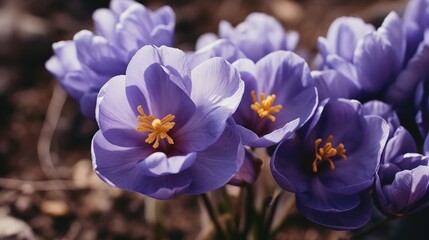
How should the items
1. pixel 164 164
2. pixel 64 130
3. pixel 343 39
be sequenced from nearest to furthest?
pixel 164 164
pixel 343 39
pixel 64 130

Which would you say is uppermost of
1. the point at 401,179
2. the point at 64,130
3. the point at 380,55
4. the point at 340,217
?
the point at 380,55

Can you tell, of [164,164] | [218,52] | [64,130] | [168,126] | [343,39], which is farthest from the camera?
[64,130]

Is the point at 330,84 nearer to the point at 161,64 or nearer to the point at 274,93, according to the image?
the point at 274,93

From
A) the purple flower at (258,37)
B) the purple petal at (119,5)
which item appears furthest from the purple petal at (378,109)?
the purple petal at (119,5)

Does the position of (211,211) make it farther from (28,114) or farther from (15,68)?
(15,68)

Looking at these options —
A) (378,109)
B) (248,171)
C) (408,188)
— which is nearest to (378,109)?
(378,109)

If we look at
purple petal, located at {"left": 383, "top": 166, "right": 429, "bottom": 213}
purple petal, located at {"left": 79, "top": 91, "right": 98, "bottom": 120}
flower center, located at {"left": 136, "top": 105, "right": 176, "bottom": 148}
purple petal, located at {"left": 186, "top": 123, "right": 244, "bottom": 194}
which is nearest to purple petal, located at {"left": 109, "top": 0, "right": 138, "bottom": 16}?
purple petal, located at {"left": 79, "top": 91, "right": 98, "bottom": 120}

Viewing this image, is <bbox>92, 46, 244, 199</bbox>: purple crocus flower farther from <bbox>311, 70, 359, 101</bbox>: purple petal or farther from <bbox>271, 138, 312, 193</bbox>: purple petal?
<bbox>311, 70, 359, 101</bbox>: purple petal

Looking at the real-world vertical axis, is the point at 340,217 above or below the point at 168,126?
below

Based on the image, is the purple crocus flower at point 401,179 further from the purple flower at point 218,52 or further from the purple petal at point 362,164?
the purple flower at point 218,52
